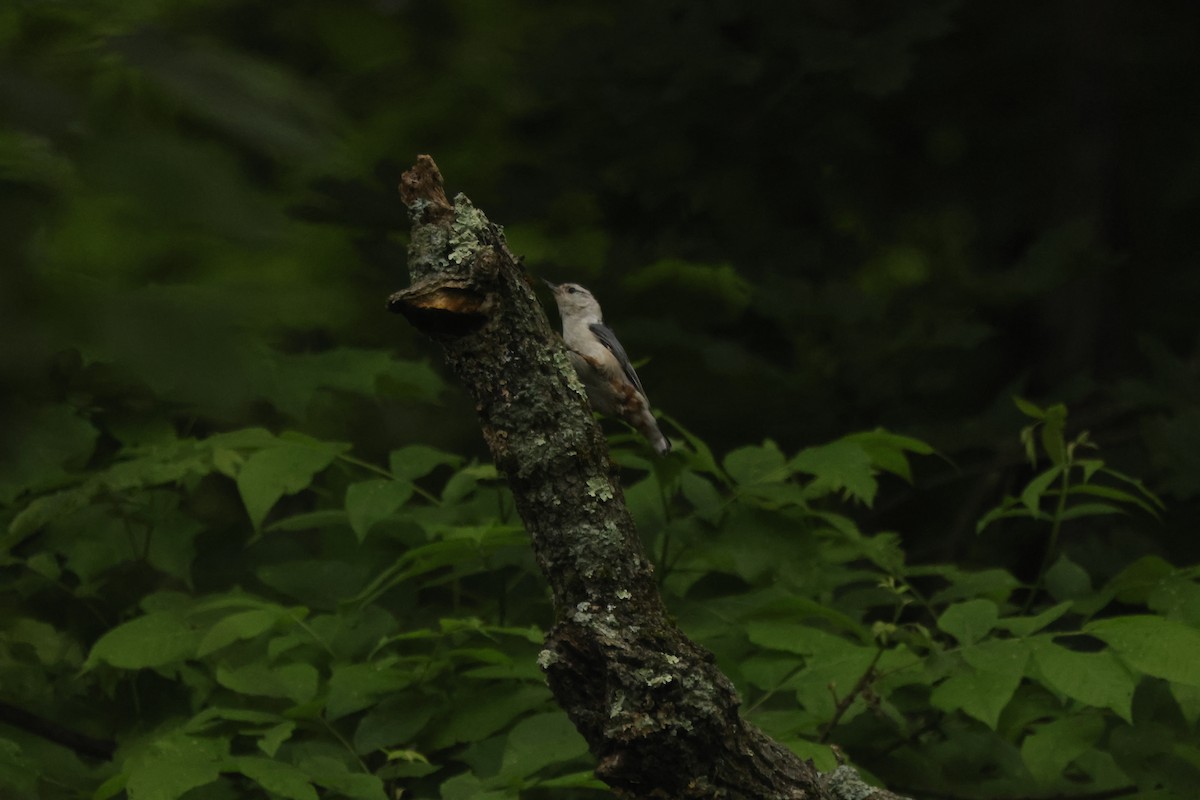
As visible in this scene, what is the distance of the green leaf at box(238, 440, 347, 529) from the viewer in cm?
278

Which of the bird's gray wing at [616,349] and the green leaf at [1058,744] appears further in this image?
the bird's gray wing at [616,349]

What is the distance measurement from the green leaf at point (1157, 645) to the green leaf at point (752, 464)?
82 centimetres

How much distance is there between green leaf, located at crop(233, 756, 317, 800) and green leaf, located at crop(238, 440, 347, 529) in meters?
0.59

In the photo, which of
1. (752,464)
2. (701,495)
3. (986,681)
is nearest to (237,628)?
(701,495)

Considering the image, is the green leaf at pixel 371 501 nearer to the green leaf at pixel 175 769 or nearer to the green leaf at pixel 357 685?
the green leaf at pixel 357 685

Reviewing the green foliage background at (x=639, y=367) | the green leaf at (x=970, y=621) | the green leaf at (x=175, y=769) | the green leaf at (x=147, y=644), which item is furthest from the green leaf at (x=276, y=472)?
the green leaf at (x=970, y=621)

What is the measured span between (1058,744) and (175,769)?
1.67 meters

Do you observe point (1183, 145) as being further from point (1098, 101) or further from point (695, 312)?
point (695, 312)

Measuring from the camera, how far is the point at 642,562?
2018 mm

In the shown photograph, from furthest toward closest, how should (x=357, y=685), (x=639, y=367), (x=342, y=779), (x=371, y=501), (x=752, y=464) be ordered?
1. (x=639, y=367)
2. (x=752, y=464)
3. (x=371, y=501)
4. (x=357, y=685)
5. (x=342, y=779)

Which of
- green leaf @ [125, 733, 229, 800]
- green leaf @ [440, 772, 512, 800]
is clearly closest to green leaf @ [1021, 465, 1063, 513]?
green leaf @ [440, 772, 512, 800]

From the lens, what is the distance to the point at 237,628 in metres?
2.57

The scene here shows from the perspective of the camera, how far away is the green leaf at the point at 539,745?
2.38m

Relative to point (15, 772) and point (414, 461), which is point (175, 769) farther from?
point (414, 461)
